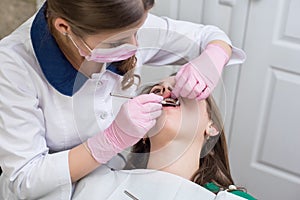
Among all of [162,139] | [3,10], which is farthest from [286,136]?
[3,10]

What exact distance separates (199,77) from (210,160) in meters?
0.30

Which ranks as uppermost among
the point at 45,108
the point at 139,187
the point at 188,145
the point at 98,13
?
the point at 98,13

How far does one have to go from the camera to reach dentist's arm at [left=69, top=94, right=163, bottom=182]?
118 cm

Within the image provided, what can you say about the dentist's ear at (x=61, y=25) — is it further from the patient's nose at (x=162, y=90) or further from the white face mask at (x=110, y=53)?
the patient's nose at (x=162, y=90)

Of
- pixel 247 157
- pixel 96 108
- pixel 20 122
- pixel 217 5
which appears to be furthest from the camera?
pixel 247 157

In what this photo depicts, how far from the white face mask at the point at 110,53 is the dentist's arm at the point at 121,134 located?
0.11 metres

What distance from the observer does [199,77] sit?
4.22 ft

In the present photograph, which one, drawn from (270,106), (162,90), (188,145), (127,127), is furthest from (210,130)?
(270,106)

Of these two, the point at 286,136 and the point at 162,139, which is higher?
the point at 162,139

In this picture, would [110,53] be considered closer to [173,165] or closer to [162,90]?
[162,90]

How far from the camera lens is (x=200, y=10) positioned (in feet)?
6.35

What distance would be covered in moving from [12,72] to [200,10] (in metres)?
0.95

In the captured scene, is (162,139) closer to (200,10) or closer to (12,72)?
(12,72)

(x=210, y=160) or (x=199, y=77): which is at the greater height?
(x=199, y=77)
